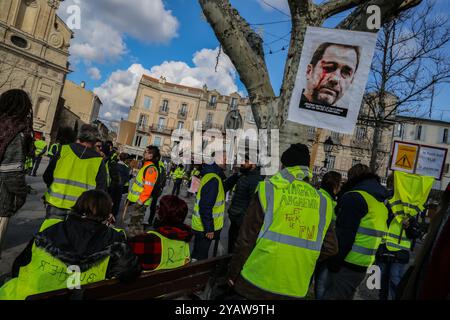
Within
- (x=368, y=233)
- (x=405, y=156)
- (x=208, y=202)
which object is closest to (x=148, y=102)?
(x=405, y=156)

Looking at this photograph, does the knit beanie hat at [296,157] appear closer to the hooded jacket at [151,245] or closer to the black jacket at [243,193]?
the hooded jacket at [151,245]

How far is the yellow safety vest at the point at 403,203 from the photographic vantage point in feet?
13.7

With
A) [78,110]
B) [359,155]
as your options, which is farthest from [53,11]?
[359,155]

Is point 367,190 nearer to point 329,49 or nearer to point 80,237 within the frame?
point 329,49

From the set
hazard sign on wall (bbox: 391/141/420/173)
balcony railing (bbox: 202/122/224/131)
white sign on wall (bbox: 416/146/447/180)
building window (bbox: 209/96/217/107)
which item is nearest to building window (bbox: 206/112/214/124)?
balcony railing (bbox: 202/122/224/131)

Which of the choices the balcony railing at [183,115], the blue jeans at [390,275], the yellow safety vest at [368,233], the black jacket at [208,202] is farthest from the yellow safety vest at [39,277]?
the balcony railing at [183,115]

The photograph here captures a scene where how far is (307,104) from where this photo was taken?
3443 mm

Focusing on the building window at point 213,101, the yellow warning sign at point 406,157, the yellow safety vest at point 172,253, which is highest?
the building window at point 213,101

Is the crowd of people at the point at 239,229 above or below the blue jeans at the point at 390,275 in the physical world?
above

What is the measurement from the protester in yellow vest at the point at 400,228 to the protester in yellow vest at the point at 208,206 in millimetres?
2252

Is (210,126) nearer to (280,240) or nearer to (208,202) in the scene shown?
(208,202)

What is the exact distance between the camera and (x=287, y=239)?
2309 millimetres

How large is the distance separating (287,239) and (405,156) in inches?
204
